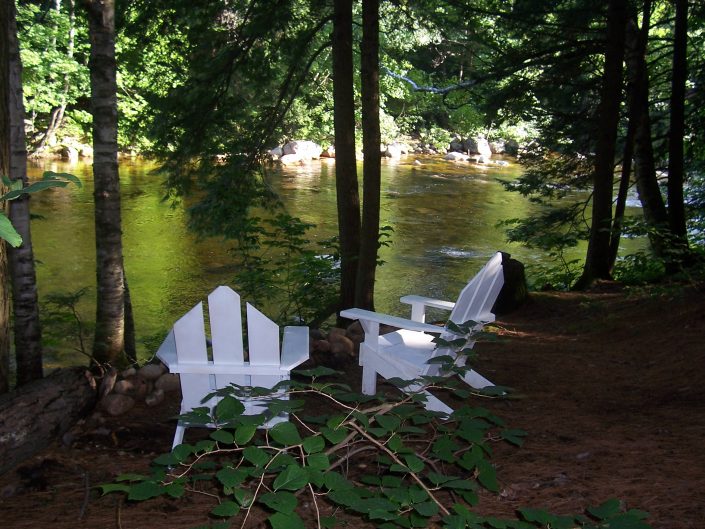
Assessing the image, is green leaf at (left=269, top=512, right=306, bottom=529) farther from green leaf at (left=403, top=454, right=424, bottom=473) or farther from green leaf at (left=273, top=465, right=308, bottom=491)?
green leaf at (left=403, top=454, right=424, bottom=473)

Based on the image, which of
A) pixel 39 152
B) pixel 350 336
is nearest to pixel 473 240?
pixel 350 336

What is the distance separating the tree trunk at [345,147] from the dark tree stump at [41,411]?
3081 millimetres

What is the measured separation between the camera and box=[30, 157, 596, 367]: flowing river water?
9453 millimetres

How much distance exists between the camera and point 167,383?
380cm

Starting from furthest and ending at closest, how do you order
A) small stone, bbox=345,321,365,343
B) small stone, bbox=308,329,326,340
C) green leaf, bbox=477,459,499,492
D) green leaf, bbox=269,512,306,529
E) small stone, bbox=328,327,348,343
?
1. small stone, bbox=345,321,365,343
2. small stone, bbox=308,329,326,340
3. small stone, bbox=328,327,348,343
4. green leaf, bbox=477,459,499,492
5. green leaf, bbox=269,512,306,529

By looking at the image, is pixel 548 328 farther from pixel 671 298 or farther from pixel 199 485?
pixel 199 485

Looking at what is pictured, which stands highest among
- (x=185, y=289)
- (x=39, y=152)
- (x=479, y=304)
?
(x=39, y=152)

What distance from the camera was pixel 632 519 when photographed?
1.66 metres

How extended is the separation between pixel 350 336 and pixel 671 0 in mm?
6330

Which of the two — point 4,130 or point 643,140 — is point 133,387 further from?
point 643,140

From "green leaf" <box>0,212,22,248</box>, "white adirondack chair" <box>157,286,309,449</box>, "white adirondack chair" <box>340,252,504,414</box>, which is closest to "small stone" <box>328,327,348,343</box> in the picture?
"white adirondack chair" <box>340,252,504,414</box>

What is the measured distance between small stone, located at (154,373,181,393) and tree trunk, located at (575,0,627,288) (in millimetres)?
5072

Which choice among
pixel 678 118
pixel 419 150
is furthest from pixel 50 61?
pixel 678 118

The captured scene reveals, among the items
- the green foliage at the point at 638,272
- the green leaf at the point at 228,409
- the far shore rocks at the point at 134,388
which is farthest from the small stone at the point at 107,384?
the green foliage at the point at 638,272
